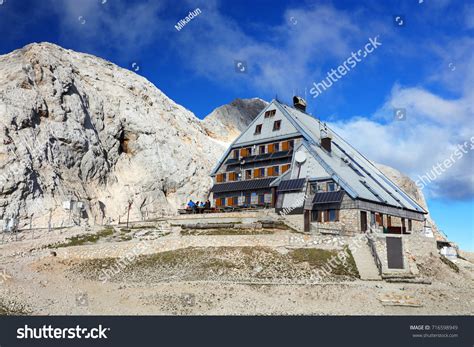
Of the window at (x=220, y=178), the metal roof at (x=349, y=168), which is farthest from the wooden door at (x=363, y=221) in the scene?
the window at (x=220, y=178)

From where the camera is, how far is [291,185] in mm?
54281

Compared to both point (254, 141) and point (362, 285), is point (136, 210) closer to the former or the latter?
point (254, 141)

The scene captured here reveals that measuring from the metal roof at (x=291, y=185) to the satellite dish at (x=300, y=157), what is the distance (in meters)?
2.32

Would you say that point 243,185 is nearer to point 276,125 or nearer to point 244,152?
point 244,152

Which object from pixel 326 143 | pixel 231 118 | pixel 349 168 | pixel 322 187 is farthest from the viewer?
pixel 231 118

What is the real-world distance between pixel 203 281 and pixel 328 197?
20963 millimetres

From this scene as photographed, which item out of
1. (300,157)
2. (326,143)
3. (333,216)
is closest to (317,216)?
(333,216)

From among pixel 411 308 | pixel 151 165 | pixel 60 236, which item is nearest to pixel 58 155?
pixel 151 165

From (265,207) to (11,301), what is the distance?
108 ft

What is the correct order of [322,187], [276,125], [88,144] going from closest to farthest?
[322,187]
[276,125]
[88,144]

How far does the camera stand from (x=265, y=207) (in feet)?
189

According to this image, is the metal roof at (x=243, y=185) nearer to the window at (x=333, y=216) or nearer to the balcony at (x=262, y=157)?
the balcony at (x=262, y=157)

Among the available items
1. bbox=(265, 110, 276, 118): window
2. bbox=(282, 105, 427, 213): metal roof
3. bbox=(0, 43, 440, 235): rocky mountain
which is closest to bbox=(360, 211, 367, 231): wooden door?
bbox=(282, 105, 427, 213): metal roof

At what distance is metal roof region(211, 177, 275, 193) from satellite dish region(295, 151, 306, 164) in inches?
214
